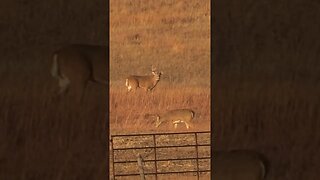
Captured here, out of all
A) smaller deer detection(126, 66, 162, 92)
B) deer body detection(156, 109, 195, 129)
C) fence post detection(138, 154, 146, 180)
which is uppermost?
smaller deer detection(126, 66, 162, 92)

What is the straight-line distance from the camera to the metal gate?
0.92 metres

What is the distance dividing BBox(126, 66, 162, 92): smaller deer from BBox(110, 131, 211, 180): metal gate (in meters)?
0.07

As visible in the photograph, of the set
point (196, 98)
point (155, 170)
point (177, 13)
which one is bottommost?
point (155, 170)

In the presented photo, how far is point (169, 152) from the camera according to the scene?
0.93 metres

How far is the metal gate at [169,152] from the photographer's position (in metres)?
0.92
